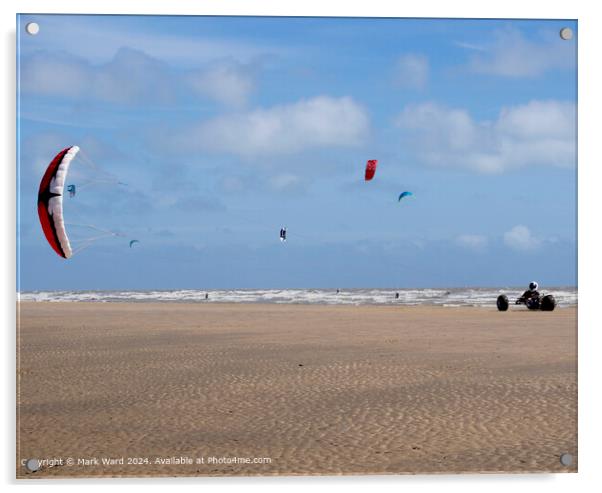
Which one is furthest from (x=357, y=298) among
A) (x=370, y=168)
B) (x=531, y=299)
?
(x=370, y=168)

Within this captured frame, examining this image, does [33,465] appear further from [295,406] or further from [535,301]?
[535,301]

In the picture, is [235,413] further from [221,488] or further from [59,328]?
[59,328]

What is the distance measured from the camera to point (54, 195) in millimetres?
7305

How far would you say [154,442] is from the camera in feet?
23.7

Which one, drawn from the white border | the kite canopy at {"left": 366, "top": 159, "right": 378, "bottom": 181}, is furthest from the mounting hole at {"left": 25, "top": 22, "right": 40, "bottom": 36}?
the kite canopy at {"left": 366, "top": 159, "right": 378, "bottom": 181}

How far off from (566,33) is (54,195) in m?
5.51

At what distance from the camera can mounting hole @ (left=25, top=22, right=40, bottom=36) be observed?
7340 mm

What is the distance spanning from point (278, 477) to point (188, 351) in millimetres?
8267

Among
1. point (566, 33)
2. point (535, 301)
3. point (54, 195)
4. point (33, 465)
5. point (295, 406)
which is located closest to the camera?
point (33, 465)

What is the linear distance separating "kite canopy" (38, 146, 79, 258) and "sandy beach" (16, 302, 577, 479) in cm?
144

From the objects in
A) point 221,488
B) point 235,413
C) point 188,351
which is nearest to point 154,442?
point 221,488

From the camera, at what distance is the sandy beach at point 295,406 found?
6.93 m

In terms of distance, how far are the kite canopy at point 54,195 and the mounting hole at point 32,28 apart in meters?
1.19

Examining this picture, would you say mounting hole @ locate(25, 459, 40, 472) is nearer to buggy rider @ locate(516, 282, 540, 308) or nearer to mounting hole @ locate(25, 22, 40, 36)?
mounting hole @ locate(25, 22, 40, 36)
